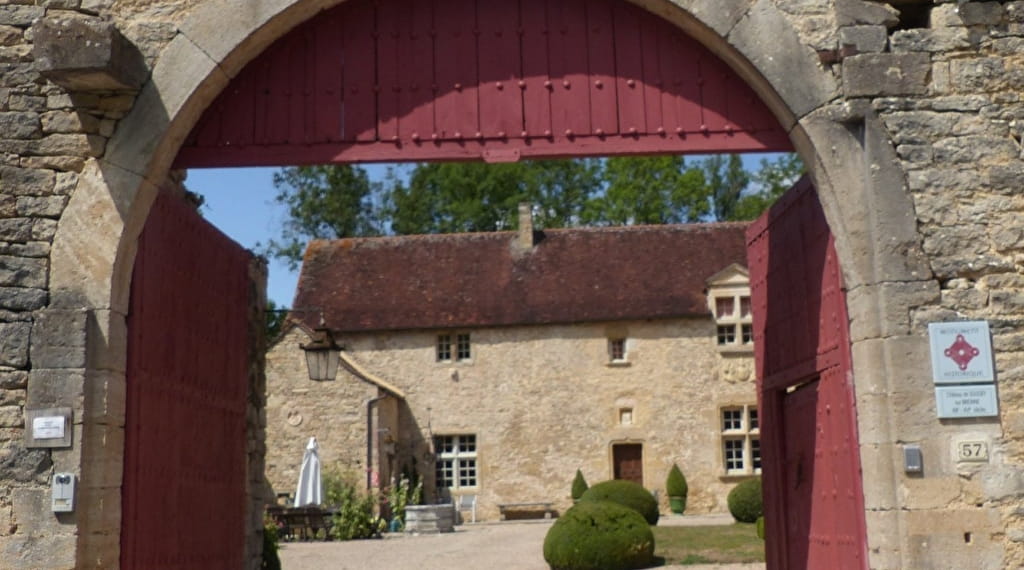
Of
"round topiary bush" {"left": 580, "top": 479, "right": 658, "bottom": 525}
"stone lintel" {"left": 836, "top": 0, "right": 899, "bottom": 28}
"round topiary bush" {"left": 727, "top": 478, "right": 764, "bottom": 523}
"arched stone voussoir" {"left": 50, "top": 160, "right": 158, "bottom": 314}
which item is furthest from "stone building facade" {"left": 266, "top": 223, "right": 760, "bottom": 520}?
"stone lintel" {"left": 836, "top": 0, "right": 899, "bottom": 28}

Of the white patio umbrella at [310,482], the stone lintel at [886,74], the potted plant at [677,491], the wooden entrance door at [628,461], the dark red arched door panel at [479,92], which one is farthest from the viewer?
the wooden entrance door at [628,461]

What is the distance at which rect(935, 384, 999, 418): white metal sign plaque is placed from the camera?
496 cm

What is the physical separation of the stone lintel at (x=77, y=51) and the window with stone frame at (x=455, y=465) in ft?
61.5

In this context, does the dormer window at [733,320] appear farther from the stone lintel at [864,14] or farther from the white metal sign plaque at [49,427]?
the white metal sign plaque at [49,427]

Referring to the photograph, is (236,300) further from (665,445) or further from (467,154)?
(665,445)

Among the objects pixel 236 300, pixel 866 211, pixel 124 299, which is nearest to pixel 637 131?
pixel 866 211

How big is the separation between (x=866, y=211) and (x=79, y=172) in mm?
3691

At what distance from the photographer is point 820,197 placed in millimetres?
5430

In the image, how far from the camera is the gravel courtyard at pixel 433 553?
13.3 meters

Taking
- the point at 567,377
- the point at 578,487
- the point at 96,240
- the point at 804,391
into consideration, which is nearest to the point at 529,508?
the point at 578,487

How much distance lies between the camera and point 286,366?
22.0 metres

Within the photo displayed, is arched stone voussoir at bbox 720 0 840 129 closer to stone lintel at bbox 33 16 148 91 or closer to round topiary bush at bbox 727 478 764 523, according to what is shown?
stone lintel at bbox 33 16 148 91

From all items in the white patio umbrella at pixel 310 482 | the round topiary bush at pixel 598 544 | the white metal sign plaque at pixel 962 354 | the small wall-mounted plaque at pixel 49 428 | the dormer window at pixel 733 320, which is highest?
the dormer window at pixel 733 320

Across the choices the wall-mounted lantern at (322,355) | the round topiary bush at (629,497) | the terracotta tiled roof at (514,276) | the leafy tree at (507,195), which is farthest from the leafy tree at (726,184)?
the wall-mounted lantern at (322,355)
